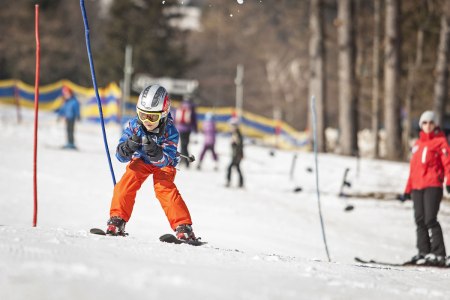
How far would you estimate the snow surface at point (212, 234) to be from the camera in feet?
13.8

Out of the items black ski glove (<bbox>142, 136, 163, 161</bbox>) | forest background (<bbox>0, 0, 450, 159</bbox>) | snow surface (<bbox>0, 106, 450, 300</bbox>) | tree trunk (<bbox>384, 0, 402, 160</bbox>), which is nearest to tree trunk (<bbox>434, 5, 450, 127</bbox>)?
forest background (<bbox>0, 0, 450, 159</bbox>)

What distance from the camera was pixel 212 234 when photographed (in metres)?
10.2

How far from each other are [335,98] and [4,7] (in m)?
23.9

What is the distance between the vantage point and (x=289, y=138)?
35688 mm

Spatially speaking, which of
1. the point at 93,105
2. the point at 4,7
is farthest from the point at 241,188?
the point at 4,7

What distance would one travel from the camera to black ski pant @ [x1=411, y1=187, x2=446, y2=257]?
30.2 feet

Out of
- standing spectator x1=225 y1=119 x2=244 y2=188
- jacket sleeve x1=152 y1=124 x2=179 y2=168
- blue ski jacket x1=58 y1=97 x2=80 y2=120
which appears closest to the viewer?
jacket sleeve x1=152 y1=124 x2=179 y2=168

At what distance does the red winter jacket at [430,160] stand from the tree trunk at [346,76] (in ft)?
47.4

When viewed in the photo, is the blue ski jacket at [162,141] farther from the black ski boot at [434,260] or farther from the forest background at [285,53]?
the black ski boot at [434,260]

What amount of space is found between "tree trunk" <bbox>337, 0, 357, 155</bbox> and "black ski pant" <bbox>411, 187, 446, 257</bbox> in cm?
1428

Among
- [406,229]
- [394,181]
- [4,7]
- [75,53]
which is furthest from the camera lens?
[75,53]

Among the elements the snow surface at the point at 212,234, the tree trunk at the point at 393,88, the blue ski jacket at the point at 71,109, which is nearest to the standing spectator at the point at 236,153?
the snow surface at the point at 212,234

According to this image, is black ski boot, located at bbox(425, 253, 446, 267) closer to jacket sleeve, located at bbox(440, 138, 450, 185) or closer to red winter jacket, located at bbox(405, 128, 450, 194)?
red winter jacket, located at bbox(405, 128, 450, 194)

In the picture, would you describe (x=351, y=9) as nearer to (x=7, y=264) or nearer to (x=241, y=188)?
(x=241, y=188)
